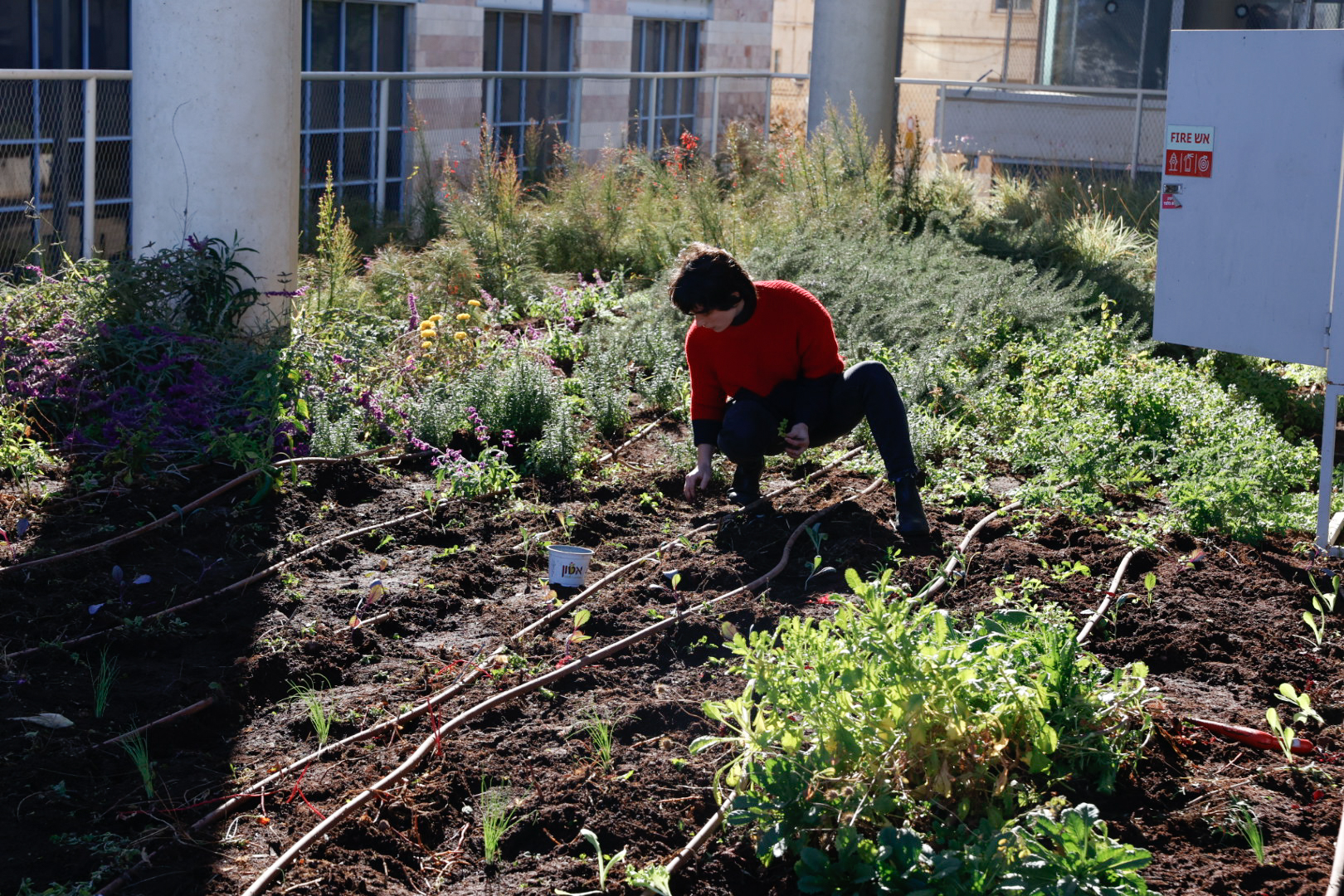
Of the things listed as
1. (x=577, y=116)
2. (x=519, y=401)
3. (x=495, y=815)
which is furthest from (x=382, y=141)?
(x=495, y=815)

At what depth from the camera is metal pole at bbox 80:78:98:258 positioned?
26.8ft

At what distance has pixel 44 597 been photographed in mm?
4082

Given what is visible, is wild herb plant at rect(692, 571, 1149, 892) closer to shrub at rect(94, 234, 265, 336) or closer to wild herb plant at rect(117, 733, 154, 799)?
wild herb plant at rect(117, 733, 154, 799)

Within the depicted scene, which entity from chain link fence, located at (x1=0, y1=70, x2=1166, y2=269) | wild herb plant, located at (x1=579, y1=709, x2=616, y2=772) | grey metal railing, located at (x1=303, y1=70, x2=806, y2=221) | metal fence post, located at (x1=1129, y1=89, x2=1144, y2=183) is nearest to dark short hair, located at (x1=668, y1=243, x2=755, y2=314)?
wild herb plant, located at (x1=579, y1=709, x2=616, y2=772)

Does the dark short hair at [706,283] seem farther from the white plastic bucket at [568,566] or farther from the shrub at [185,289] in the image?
the shrub at [185,289]

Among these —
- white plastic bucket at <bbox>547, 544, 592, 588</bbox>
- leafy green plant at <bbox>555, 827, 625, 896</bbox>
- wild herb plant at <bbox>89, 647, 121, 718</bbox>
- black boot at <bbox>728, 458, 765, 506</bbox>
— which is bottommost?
leafy green plant at <bbox>555, 827, 625, 896</bbox>

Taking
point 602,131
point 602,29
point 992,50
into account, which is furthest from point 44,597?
point 992,50

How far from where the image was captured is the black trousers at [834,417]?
495cm

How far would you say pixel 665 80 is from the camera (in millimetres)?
19500

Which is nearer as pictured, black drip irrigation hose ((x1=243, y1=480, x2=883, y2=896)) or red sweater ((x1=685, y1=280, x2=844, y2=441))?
black drip irrigation hose ((x1=243, y1=480, x2=883, y2=896))

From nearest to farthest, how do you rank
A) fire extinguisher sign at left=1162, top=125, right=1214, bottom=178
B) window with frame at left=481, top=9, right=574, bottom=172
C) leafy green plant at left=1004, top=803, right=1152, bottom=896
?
1. leafy green plant at left=1004, top=803, right=1152, bottom=896
2. fire extinguisher sign at left=1162, top=125, right=1214, bottom=178
3. window with frame at left=481, top=9, right=574, bottom=172

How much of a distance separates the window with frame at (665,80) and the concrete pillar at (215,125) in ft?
33.2

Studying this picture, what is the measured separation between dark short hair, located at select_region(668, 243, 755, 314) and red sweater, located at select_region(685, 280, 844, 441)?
10.0 inches

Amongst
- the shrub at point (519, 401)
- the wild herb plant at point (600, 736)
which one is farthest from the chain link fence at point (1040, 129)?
the wild herb plant at point (600, 736)
